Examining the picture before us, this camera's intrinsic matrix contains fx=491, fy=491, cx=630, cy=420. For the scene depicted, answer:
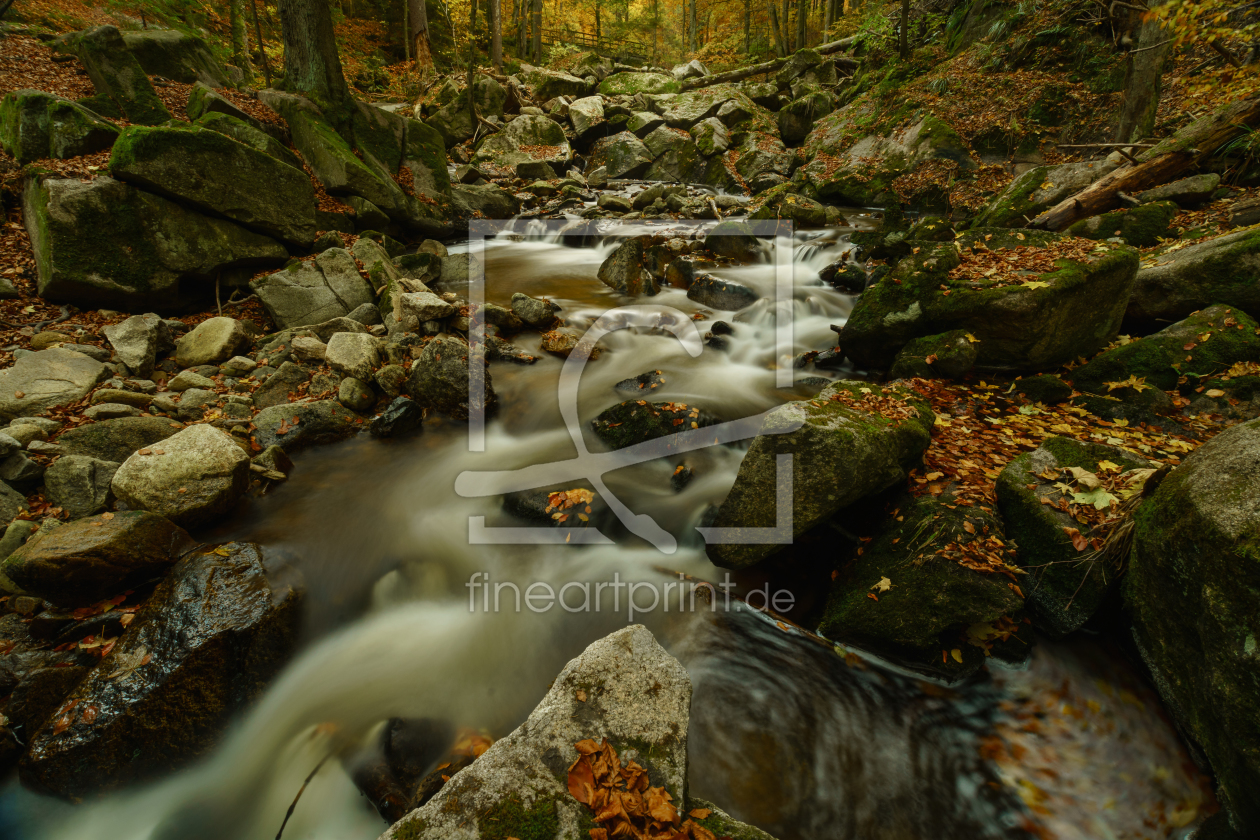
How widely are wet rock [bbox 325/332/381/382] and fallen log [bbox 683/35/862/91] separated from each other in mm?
23538

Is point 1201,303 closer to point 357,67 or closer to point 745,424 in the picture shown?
point 745,424

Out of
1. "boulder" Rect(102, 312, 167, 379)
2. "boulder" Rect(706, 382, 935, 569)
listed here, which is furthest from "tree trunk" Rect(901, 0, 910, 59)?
"boulder" Rect(102, 312, 167, 379)

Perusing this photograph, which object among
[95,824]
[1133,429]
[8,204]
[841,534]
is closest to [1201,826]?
[841,534]

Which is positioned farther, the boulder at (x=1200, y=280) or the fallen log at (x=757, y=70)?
the fallen log at (x=757, y=70)

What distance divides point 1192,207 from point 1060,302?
4853mm

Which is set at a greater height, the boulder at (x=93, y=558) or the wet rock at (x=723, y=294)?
the wet rock at (x=723, y=294)

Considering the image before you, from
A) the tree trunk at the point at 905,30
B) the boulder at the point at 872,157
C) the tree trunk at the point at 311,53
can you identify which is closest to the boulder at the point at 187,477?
the tree trunk at the point at 311,53

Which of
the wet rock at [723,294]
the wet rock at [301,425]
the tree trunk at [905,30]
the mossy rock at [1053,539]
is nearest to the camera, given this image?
the mossy rock at [1053,539]

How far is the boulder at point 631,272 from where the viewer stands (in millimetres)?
10461

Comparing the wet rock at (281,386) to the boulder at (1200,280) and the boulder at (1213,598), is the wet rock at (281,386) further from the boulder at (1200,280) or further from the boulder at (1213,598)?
the boulder at (1200,280)

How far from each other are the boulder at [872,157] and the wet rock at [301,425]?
14.6 meters

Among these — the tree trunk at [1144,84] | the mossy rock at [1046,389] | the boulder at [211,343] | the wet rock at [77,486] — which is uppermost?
the tree trunk at [1144,84]

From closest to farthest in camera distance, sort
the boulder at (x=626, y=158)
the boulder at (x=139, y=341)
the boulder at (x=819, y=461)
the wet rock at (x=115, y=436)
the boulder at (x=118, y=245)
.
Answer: the boulder at (x=819, y=461) < the wet rock at (x=115, y=436) < the boulder at (x=139, y=341) < the boulder at (x=118, y=245) < the boulder at (x=626, y=158)

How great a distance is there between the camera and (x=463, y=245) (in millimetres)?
13062
